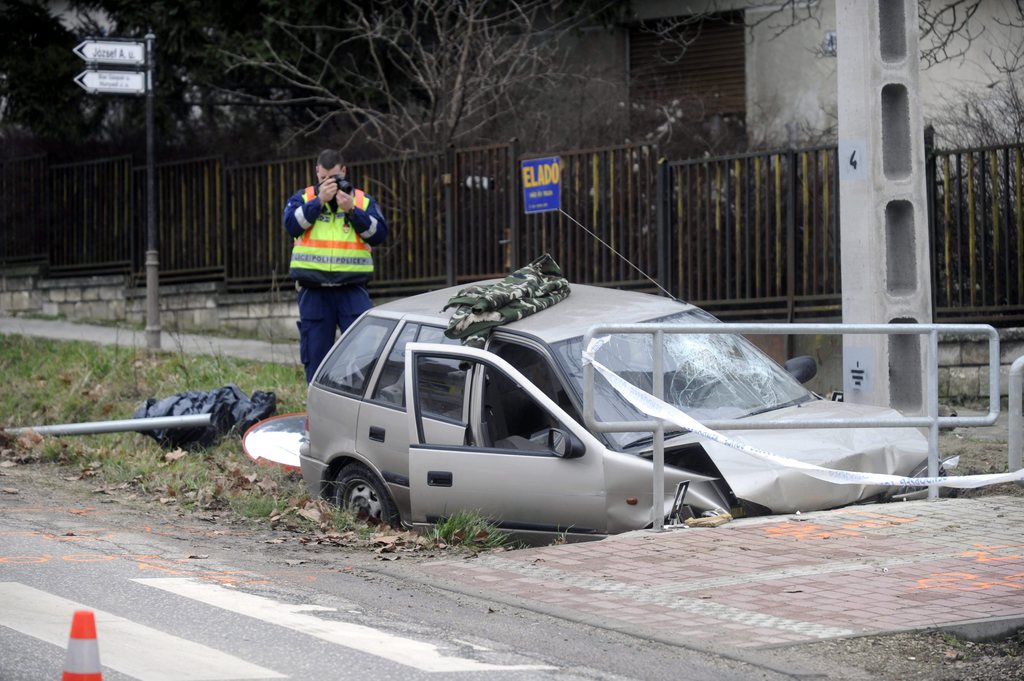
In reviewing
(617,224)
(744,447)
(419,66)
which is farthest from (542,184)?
(744,447)

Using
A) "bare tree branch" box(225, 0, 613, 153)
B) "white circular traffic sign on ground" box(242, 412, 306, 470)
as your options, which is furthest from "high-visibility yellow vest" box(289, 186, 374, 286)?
"bare tree branch" box(225, 0, 613, 153)

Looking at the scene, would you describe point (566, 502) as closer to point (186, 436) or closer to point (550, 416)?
point (550, 416)

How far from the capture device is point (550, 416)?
7938 mm

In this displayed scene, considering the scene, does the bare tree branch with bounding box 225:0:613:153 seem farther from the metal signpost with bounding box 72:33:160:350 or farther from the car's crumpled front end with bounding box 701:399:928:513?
the car's crumpled front end with bounding box 701:399:928:513

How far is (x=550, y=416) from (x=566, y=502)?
20.3 inches

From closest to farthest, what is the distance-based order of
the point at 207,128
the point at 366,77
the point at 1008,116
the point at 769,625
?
the point at 769,625
the point at 1008,116
the point at 366,77
the point at 207,128

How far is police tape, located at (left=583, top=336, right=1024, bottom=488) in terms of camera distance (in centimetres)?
759

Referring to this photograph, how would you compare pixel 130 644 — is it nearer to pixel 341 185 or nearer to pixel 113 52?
pixel 341 185

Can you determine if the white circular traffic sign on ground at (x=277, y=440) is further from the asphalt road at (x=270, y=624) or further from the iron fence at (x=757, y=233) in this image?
the iron fence at (x=757, y=233)

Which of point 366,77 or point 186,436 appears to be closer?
point 186,436

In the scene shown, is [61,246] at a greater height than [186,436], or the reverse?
[61,246]

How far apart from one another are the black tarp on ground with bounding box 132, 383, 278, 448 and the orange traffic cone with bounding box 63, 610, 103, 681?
299 inches

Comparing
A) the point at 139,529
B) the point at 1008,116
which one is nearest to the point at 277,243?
the point at 1008,116

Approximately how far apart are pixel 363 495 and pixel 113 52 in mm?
9095
